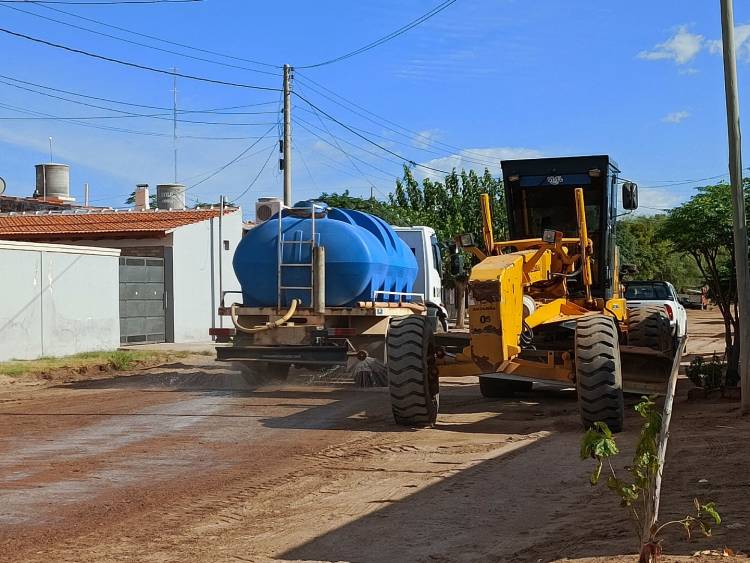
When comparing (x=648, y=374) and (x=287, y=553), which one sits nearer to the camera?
(x=287, y=553)

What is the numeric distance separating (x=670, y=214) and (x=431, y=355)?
6.67m

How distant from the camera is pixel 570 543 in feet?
20.9

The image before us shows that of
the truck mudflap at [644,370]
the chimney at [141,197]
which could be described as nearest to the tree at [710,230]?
the truck mudflap at [644,370]

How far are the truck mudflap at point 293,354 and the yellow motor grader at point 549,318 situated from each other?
2.48 meters

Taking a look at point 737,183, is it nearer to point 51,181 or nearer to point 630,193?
point 630,193

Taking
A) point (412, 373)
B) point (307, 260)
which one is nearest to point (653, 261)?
point (307, 260)

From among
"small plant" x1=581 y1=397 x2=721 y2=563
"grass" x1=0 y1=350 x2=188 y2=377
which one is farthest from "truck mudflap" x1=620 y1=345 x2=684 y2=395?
"grass" x1=0 y1=350 x2=188 y2=377

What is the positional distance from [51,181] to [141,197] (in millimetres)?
14560

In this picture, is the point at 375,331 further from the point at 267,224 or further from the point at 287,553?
the point at 287,553

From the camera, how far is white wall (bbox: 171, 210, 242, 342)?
98.8ft

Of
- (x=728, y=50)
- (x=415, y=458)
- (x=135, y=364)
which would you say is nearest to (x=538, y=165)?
(x=728, y=50)

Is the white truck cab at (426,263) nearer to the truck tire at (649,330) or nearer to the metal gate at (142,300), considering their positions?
the truck tire at (649,330)

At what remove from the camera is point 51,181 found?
51.8m

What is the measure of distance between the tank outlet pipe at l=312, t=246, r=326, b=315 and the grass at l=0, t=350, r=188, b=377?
693 centimetres
